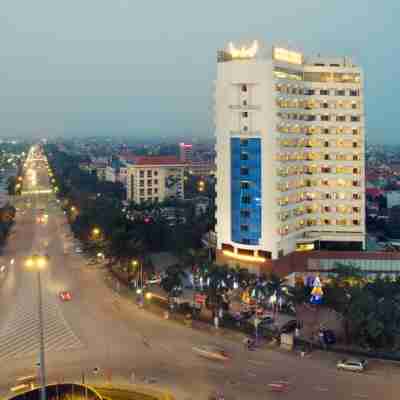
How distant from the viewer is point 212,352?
2431cm

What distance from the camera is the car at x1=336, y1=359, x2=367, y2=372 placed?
22328 millimetres

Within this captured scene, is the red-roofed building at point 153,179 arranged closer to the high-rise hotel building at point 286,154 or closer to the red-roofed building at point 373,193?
the red-roofed building at point 373,193

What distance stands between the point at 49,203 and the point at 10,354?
6499cm

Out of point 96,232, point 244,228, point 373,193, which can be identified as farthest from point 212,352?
point 373,193

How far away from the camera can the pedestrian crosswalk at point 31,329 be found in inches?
993

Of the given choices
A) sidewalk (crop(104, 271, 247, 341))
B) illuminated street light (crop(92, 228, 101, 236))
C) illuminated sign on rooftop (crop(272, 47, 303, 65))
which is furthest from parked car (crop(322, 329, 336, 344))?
illuminated street light (crop(92, 228, 101, 236))

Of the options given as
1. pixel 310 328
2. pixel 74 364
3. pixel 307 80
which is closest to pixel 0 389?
pixel 74 364

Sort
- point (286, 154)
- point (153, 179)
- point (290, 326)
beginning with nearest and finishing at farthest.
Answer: point (290, 326) < point (286, 154) < point (153, 179)

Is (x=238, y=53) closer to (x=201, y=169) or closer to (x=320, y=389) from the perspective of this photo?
(x=320, y=389)

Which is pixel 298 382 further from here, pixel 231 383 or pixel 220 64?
pixel 220 64

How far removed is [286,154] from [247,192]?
363 cm

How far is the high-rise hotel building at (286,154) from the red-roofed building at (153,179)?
126ft

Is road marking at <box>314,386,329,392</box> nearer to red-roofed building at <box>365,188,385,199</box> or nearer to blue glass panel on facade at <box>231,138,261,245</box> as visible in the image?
blue glass panel on facade at <box>231,138,261,245</box>

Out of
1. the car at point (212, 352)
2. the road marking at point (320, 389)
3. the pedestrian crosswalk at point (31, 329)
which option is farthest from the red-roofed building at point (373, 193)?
the road marking at point (320, 389)
